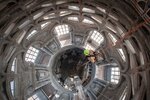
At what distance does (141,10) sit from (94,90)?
14265 millimetres

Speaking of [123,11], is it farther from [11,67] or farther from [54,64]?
[54,64]

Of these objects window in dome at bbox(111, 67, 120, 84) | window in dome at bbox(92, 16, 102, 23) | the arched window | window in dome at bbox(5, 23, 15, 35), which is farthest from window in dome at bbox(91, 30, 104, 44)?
window in dome at bbox(5, 23, 15, 35)

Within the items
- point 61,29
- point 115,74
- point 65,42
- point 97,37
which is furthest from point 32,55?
point 115,74

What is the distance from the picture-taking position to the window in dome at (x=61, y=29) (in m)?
29.9

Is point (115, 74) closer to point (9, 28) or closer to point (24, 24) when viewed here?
point (24, 24)

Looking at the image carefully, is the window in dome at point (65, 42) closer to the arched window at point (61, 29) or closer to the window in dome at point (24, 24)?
the arched window at point (61, 29)

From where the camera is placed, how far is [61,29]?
30109 mm

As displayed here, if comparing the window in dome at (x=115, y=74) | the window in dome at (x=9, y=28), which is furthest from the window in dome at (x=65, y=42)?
the window in dome at (x=9, y=28)

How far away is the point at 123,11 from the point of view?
2042 centimetres

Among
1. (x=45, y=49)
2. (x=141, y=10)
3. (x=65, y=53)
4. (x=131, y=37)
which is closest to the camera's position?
(x=141, y=10)

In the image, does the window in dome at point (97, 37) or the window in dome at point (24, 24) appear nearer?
the window in dome at point (24, 24)

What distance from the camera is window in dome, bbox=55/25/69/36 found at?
98.2ft

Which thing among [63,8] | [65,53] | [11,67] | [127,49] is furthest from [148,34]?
[65,53]

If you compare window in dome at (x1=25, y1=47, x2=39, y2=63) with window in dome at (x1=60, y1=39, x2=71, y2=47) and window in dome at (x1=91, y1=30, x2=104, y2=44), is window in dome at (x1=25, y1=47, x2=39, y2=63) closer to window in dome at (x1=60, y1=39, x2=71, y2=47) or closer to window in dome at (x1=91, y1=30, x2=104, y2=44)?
window in dome at (x1=60, y1=39, x2=71, y2=47)
